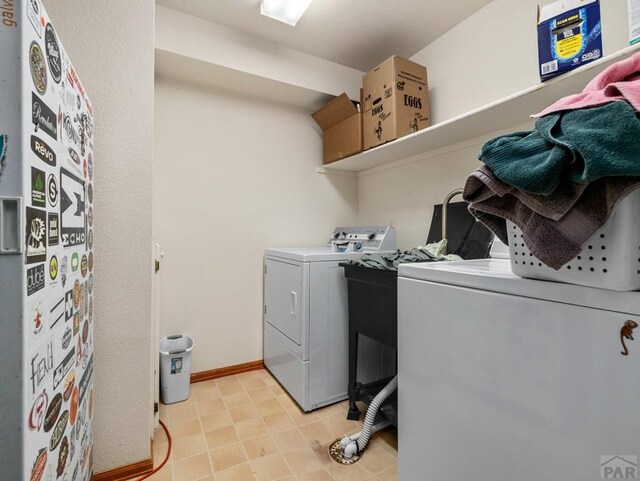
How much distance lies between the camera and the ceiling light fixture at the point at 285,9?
A: 1.72 metres

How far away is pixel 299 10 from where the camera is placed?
176 centimetres

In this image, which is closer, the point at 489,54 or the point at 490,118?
the point at 490,118

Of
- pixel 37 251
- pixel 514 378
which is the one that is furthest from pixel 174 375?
pixel 514 378

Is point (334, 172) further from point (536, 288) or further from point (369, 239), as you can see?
point (536, 288)

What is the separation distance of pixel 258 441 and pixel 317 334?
0.65 m

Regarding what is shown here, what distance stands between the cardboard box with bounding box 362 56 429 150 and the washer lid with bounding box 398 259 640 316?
52.0 inches

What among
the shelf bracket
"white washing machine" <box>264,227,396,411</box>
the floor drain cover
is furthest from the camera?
the shelf bracket

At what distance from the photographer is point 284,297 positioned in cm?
207

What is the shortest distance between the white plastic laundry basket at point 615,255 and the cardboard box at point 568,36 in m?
0.91

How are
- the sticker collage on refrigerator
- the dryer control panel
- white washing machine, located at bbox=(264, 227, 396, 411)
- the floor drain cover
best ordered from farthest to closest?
the dryer control panel
white washing machine, located at bbox=(264, 227, 396, 411)
the floor drain cover
the sticker collage on refrigerator

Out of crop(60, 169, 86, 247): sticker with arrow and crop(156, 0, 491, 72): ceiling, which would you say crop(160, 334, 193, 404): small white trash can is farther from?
crop(156, 0, 491, 72): ceiling

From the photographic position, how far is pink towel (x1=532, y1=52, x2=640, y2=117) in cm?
52

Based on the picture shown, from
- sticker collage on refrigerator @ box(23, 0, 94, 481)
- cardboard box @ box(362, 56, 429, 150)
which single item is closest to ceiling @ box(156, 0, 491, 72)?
cardboard box @ box(362, 56, 429, 150)

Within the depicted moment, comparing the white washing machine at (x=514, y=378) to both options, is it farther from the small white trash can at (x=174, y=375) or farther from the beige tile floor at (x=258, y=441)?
the small white trash can at (x=174, y=375)
